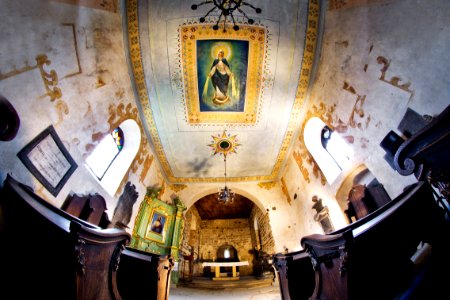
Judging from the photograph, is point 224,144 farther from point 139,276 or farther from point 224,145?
point 139,276

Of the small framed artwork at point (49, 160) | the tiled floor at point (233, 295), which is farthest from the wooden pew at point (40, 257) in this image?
the tiled floor at point (233, 295)

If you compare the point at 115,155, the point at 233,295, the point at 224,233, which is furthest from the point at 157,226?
the point at 224,233

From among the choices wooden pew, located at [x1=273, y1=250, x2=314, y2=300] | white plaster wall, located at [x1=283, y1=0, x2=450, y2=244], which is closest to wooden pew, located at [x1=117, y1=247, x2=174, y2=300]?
wooden pew, located at [x1=273, y1=250, x2=314, y2=300]

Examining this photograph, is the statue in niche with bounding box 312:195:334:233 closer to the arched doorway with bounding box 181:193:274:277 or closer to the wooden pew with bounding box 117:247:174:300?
the wooden pew with bounding box 117:247:174:300

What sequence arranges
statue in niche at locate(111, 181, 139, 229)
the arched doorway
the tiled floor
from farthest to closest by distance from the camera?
the arched doorway, statue in niche at locate(111, 181, 139, 229), the tiled floor

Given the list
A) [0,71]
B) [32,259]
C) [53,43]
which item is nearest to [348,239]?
[32,259]

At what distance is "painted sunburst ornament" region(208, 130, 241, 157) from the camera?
304 inches

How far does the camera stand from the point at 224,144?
800 cm

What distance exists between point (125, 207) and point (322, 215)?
6288 mm

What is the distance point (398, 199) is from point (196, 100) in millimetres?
5859

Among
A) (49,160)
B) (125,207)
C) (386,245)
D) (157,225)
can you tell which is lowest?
(386,245)

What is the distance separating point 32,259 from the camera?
1.73 meters

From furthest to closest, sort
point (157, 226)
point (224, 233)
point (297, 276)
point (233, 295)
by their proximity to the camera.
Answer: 1. point (224, 233)
2. point (157, 226)
3. point (233, 295)
4. point (297, 276)

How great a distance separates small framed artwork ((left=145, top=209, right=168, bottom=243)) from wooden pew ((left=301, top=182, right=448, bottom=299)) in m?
6.48
